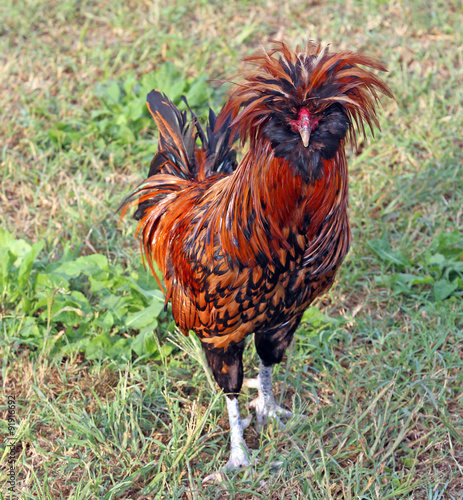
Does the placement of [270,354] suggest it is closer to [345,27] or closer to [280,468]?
[280,468]

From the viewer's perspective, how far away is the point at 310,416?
328cm

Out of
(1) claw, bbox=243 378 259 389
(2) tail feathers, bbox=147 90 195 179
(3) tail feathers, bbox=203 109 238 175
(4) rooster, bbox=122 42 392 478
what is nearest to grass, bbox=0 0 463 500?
(1) claw, bbox=243 378 259 389

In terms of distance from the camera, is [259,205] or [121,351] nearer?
[259,205]

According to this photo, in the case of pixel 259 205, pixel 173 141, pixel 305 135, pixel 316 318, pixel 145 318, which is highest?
pixel 305 135

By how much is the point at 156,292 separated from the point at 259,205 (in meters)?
1.56

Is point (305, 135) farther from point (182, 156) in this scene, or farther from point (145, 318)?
point (145, 318)

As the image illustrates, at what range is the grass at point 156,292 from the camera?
3.03 metres

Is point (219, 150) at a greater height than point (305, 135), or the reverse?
point (305, 135)

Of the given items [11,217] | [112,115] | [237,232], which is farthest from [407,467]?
[112,115]

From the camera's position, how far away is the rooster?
214 cm

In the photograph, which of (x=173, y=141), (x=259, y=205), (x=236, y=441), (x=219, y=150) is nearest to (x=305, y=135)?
(x=259, y=205)

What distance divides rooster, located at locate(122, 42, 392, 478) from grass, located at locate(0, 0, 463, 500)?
0.36m

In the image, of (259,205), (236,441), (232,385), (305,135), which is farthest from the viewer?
(236,441)

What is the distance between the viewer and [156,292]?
12.2ft
